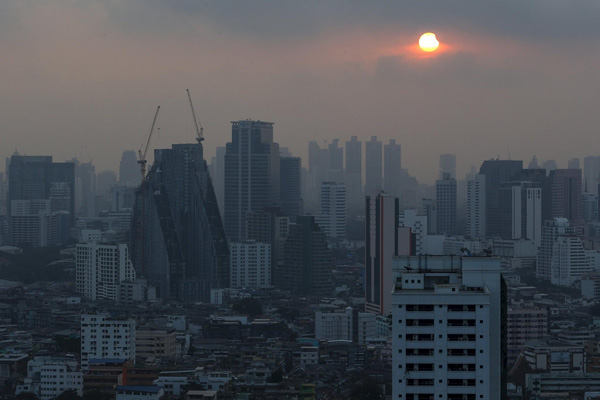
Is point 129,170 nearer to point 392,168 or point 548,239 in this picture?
point 392,168

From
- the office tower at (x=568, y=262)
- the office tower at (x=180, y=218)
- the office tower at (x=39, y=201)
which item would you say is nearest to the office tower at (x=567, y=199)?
the office tower at (x=568, y=262)

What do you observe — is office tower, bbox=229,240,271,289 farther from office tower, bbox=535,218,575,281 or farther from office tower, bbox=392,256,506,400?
office tower, bbox=392,256,506,400

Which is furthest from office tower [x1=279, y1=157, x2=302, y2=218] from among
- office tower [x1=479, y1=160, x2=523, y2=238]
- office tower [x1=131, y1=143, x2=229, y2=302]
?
office tower [x1=479, y1=160, x2=523, y2=238]

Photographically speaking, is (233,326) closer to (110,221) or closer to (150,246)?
(150,246)

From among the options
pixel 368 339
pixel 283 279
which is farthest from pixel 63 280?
pixel 368 339

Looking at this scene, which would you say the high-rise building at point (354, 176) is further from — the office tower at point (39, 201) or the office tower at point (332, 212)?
the office tower at point (39, 201)

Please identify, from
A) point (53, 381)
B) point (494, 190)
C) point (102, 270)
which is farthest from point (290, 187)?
point (53, 381)
